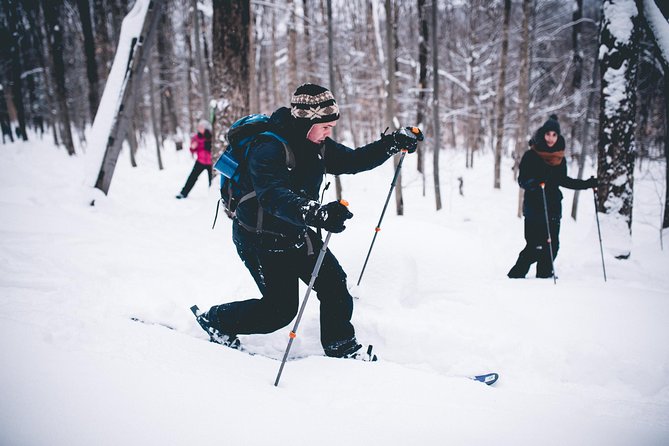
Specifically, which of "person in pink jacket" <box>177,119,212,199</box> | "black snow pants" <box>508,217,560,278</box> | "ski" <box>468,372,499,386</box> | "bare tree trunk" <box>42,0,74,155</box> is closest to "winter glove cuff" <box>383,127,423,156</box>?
"ski" <box>468,372,499,386</box>

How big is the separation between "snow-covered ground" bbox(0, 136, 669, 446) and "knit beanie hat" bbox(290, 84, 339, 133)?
165 cm

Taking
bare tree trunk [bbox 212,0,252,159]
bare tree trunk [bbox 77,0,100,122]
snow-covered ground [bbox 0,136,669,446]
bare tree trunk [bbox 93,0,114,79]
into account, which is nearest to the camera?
snow-covered ground [bbox 0,136,669,446]

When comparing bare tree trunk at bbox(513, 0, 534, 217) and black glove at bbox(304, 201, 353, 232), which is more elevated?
bare tree trunk at bbox(513, 0, 534, 217)

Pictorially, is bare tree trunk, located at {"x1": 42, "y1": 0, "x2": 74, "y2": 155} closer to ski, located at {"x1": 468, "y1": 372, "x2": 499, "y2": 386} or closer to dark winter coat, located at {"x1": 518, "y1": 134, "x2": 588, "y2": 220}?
dark winter coat, located at {"x1": 518, "y1": 134, "x2": 588, "y2": 220}

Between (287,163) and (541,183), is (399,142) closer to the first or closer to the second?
(287,163)

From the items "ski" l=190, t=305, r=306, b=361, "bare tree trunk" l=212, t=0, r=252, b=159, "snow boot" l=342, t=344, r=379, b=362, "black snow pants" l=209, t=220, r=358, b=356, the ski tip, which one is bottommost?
the ski tip

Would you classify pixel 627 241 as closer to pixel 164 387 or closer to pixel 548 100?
pixel 164 387

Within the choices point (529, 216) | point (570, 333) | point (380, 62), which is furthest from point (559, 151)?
point (380, 62)

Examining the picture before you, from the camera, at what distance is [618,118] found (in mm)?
5527

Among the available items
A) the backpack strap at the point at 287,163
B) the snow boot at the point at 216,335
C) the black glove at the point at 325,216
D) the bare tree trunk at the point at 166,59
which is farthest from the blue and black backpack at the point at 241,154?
the bare tree trunk at the point at 166,59

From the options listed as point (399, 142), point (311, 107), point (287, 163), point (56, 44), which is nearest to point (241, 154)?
point (287, 163)

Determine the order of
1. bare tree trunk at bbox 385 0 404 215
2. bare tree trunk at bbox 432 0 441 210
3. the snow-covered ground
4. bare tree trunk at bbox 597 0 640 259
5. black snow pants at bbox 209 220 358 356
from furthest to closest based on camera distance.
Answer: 1. bare tree trunk at bbox 432 0 441 210
2. bare tree trunk at bbox 385 0 404 215
3. bare tree trunk at bbox 597 0 640 259
4. black snow pants at bbox 209 220 358 356
5. the snow-covered ground

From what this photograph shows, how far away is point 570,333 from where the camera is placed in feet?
10.1

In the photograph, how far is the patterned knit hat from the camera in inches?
91.2
